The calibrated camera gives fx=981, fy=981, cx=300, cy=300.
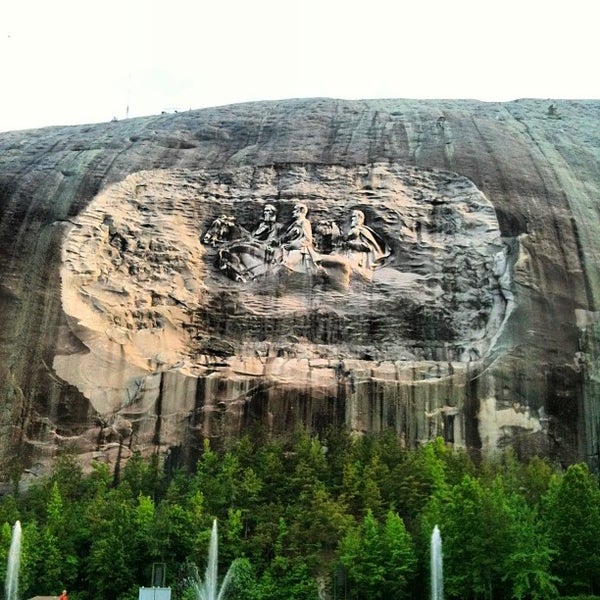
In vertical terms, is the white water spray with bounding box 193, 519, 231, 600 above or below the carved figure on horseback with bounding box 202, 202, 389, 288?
below

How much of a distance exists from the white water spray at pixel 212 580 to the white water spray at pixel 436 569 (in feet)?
12.5

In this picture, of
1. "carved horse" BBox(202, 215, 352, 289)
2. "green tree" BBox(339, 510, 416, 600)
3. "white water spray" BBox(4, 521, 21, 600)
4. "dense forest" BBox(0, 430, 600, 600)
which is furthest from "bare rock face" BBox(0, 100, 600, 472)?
"green tree" BBox(339, 510, 416, 600)

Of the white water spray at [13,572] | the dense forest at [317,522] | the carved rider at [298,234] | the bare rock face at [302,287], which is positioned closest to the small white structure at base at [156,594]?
the dense forest at [317,522]

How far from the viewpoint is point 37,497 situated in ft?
68.2

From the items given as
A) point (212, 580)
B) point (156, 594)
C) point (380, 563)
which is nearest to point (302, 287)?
point (212, 580)

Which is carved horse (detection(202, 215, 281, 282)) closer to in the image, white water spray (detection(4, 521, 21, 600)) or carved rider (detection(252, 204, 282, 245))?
carved rider (detection(252, 204, 282, 245))

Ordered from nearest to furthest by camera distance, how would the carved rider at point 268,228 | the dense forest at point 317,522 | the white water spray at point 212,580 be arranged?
the dense forest at point 317,522, the white water spray at point 212,580, the carved rider at point 268,228

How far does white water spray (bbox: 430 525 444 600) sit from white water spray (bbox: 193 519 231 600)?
382 cm

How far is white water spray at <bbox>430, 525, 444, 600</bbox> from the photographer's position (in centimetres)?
1750

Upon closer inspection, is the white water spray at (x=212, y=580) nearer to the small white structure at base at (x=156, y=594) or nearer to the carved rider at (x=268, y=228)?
the small white structure at base at (x=156, y=594)

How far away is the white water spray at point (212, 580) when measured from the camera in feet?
59.8

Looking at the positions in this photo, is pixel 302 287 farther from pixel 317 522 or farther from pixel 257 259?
pixel 317 522

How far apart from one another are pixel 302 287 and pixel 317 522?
7.26 metres

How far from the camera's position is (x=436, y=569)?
57.7 feet
